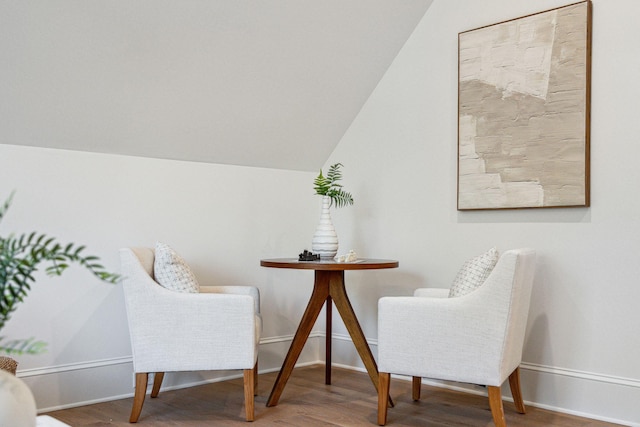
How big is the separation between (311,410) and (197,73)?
1872 millimetres

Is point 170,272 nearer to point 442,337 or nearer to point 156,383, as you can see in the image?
point 156,383

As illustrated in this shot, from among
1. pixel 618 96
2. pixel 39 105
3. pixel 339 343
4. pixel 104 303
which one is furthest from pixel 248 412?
pixel 618 96

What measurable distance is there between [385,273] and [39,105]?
226 centimetres

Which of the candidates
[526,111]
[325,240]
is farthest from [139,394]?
[526,111]

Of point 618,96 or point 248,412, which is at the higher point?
point 618,96

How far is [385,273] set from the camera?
4.08m

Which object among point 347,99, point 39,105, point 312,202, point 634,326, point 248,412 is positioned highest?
point 347,99

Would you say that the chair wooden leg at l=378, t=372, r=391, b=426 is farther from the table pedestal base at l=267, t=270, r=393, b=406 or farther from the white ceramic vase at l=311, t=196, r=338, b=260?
the white ceramic vase at l=311, t=196, r=338, b=260

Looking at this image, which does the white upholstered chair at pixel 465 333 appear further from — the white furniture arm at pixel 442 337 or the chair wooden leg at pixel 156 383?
the chair wooden leg at pixel 156 383

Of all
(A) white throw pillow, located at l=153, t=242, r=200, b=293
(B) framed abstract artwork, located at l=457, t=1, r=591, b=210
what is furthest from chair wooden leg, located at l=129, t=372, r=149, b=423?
(B) framed abstract artwork, located at l=457, t=1, r=591, b=210

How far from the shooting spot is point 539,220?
3309 millimetres

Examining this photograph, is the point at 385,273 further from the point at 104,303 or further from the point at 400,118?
the point at 104,303

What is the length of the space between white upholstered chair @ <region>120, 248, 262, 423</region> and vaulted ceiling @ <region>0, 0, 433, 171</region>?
2.62ft

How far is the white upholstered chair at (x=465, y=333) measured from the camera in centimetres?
262
